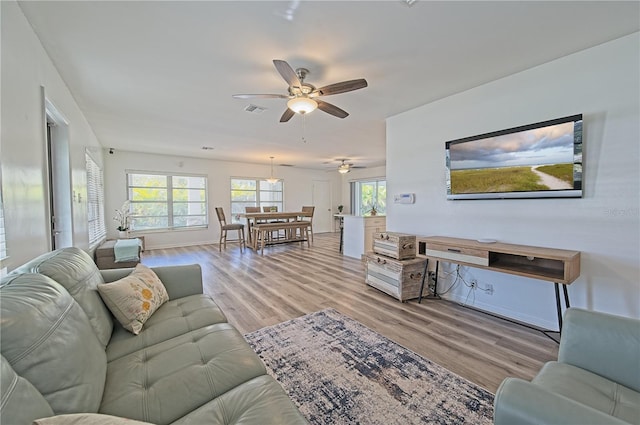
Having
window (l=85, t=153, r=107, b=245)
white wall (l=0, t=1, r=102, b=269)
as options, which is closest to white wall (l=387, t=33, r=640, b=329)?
white wall (l=0, t=1, r=102, b=269)

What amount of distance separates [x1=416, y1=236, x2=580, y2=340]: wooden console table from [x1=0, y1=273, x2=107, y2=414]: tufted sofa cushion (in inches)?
108

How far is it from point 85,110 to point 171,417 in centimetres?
434

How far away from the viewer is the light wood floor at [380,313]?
1946 mm

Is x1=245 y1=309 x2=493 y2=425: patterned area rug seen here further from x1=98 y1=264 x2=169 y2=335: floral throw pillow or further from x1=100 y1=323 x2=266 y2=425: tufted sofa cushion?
x1=98 y1=264 x2=169 y2=335: floral throw pillow

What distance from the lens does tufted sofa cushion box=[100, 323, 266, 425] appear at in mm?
966

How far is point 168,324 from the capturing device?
1.58 meters

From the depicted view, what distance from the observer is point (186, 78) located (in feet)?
8.79

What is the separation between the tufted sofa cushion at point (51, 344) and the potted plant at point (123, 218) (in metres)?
5.36

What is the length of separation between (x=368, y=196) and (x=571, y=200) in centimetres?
750

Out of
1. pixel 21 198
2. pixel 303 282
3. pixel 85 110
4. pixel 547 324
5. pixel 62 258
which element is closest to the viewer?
pixel 62 258

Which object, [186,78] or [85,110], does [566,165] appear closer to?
[186,78]

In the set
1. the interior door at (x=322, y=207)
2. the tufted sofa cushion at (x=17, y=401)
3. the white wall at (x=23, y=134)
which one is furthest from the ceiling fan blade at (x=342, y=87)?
the interior door at (x=322, y=207)

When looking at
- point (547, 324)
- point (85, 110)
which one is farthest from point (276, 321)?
point (85, 110)

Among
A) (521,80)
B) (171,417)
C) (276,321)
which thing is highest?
(521,80)
